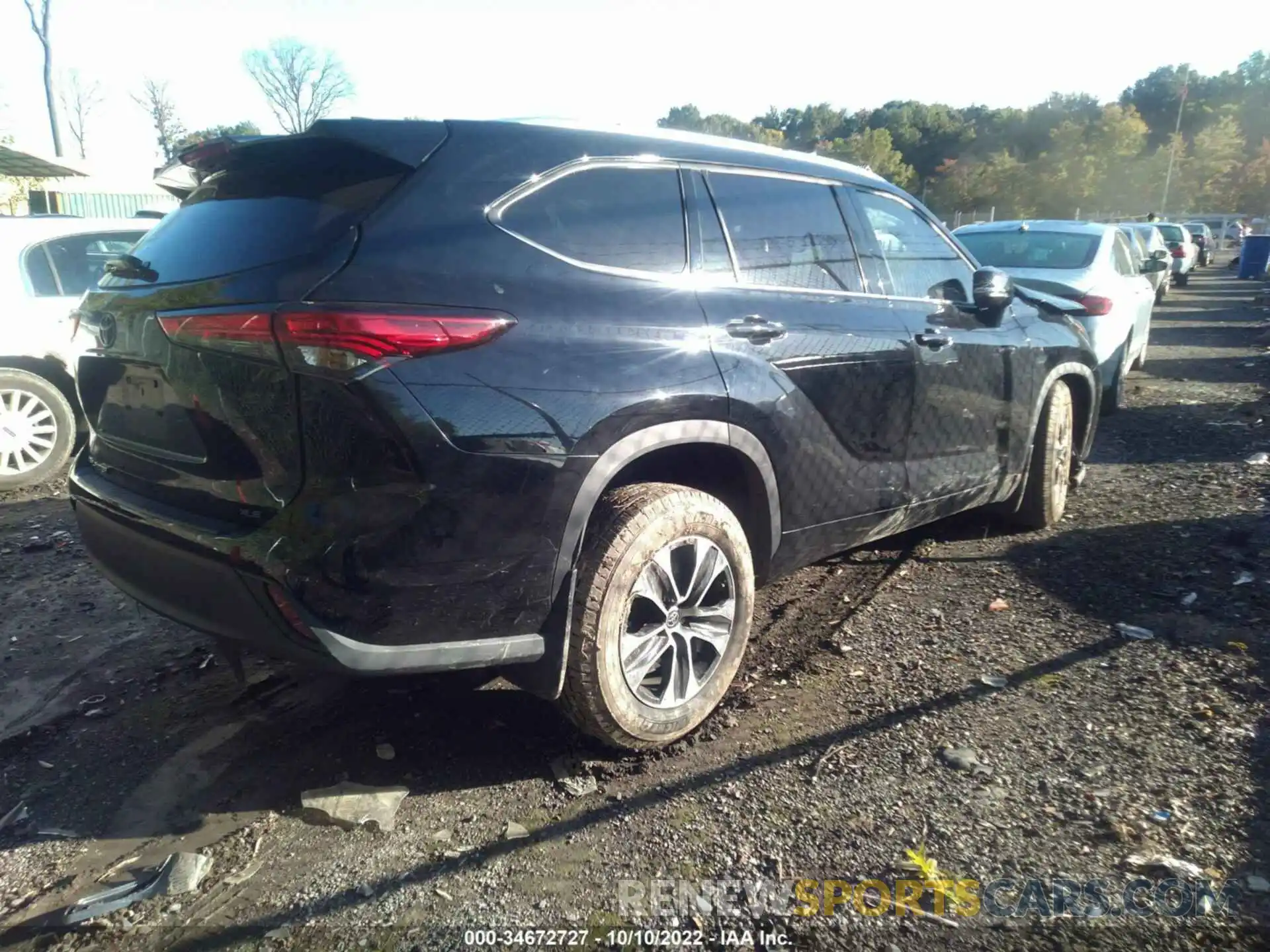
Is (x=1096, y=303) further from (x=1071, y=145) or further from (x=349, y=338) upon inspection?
(x=1071, y=145)

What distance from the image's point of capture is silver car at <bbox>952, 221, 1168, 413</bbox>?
7633 millimetres

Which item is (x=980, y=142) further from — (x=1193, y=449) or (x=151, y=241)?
(x=151, y=241)

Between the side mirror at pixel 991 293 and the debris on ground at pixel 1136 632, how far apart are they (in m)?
1.53

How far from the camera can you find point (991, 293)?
423 centimetres

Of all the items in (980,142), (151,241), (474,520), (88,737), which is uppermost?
(980,142)

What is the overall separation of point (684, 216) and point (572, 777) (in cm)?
189

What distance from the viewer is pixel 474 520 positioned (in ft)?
7.73

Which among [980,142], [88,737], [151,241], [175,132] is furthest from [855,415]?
[175,132]

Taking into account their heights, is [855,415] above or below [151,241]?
below

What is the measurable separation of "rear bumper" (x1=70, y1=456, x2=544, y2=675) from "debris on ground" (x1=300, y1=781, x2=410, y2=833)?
55 centimetres

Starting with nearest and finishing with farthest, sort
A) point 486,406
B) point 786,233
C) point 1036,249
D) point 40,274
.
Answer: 1. point 486,406
2. point 786,233
3. point 40,274
4. point 1036,249

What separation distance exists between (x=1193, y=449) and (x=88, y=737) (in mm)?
7615

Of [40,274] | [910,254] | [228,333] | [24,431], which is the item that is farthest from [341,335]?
[40,274]

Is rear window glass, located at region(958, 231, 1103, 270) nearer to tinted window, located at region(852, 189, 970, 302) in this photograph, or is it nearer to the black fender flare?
tinted window, located at region(852, 189, 970, 302)
